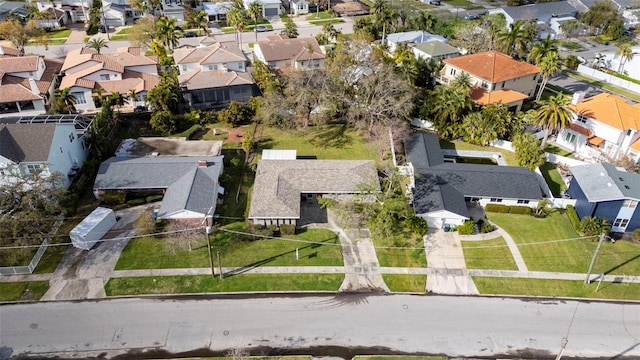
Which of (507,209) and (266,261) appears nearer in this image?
(266,261)

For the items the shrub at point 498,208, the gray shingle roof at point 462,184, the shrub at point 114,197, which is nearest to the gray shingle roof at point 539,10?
the gray shingle roof at point 462,184

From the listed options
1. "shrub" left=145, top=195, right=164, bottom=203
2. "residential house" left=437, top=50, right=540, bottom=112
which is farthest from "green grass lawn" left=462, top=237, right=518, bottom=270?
"shrub" left=145, top=195, right=164, bottom=203

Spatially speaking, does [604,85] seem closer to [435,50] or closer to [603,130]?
[603,130]

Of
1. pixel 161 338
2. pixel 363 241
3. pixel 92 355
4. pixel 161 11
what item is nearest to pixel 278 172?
pixel 363 241

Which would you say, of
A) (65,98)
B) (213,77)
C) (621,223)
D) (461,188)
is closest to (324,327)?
(461,188)

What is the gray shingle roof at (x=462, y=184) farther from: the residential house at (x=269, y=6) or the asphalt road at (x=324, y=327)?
the residential house at (x=269, y=6)
